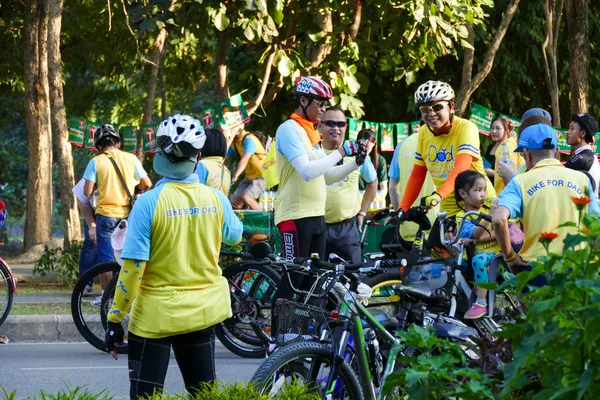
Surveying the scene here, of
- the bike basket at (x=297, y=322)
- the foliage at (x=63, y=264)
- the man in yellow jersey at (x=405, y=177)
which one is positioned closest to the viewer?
the bike basket at (x=297, y=322)

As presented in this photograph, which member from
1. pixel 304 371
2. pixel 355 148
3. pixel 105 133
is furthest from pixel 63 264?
pixel 304 371

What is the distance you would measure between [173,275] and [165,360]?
1.31 feet

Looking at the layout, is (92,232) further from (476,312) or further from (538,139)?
(538,139)

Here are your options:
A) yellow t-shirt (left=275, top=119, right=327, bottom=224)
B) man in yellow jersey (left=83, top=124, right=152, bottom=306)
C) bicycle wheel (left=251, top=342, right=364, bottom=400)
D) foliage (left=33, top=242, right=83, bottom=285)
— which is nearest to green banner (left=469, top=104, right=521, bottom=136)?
foliage (left=33, top=242, right=83, bottom=285)

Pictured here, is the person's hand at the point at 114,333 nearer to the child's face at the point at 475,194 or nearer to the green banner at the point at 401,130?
the child's face at the point at 475,194

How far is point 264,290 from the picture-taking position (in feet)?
30.0

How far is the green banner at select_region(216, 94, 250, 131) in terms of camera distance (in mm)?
16859

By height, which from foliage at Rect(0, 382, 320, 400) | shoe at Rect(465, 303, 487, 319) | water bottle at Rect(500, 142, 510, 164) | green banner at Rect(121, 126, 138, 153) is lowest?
shoe at Rect(465, 303, 487, 319)

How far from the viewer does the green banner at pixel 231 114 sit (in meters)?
16.9

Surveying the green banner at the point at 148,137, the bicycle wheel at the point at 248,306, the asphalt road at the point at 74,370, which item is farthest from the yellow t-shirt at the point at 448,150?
the green banner at the point at 148,137

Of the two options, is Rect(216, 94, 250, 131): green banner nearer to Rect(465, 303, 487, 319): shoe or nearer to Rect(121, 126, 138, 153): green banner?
Rect(121, 126, 138, 153): green banner

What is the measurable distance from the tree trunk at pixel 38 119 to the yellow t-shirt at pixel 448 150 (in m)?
9.39

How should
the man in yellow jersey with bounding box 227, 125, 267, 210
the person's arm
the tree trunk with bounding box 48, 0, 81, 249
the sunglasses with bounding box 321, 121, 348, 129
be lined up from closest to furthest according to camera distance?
the person's arm → the sunglasses with bounding box 321, 121, 348, 129 → the tree trunk with bounding box 48, 0, 81, 249 → the man in yellow jersey with bounding box 227, 125, 267, 210

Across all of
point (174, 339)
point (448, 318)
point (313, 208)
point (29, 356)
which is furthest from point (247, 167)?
point (174, 339)
